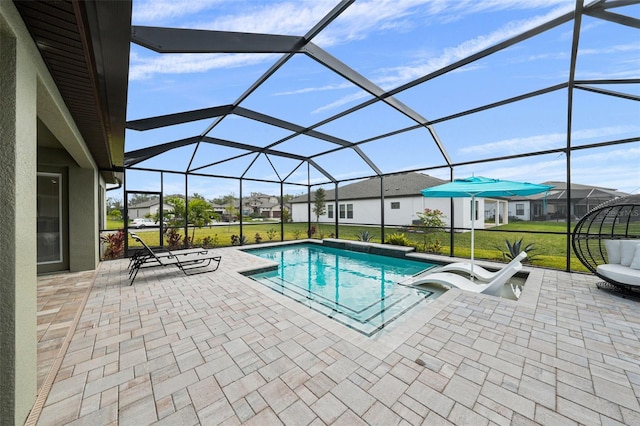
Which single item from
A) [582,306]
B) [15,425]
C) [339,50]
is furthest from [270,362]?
[582,306]

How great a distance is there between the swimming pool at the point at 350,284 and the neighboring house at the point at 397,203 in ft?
23.3

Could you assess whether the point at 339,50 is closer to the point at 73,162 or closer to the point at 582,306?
the point at 582,306

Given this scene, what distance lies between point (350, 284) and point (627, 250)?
200 inches

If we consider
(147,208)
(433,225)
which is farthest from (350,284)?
(147,208)

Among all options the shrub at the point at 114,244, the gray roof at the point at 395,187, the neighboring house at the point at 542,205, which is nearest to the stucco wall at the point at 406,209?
the gray roof at the point at 395,187

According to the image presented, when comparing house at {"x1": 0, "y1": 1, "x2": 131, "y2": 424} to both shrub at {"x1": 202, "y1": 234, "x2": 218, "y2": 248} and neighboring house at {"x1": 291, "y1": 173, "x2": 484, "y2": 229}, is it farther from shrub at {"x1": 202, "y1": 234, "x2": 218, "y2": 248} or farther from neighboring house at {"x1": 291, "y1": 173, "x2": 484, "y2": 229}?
neighboring house at {"x1": 291, "y1": 173, "x2": 484, "y2": 229}

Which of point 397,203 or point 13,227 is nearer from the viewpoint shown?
point 13,227

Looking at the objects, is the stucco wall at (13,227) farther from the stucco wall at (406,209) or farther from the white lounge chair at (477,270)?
the stucco wall at (406,209)

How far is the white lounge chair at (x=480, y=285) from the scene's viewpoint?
449 cm

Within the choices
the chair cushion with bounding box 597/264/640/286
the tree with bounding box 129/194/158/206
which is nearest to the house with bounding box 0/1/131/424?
the tree with bounding box 129/194/158/206

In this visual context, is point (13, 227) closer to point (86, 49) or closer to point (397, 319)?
point (86, 49)

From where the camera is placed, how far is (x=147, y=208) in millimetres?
9250

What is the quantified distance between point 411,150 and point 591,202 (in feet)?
19.3

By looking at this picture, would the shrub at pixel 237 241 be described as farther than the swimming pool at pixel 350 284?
Yes
